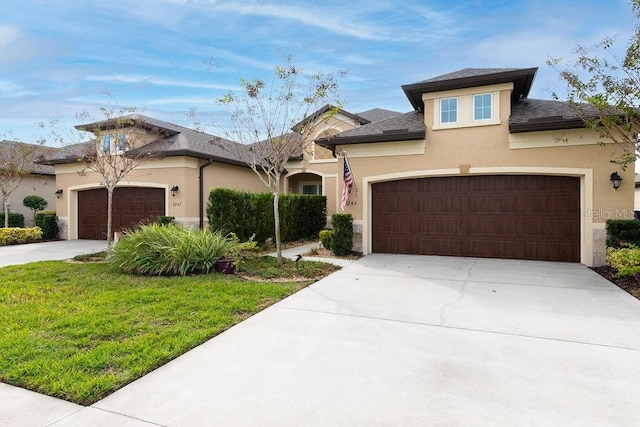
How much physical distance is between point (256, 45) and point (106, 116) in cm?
558

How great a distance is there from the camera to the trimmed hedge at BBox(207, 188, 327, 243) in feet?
35.9

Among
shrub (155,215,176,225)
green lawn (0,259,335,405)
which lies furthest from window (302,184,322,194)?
green lawn (0,259,335,405)

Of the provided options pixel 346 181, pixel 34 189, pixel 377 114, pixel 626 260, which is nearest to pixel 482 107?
pixel 346 181

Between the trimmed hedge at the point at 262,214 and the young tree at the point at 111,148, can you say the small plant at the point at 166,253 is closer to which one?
the trimmed hedge at the point at 262,214

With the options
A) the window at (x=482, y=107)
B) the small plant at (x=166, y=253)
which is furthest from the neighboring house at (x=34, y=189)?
the window at (x=482, y=107)

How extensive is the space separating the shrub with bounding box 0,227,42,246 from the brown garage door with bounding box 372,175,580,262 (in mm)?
14959

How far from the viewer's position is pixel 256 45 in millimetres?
11102

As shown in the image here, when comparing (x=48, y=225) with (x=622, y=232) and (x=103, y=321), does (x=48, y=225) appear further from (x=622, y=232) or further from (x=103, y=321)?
(x=622, y=232)

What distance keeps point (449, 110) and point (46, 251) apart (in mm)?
14418

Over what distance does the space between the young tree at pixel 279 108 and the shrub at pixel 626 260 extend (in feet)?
23.3

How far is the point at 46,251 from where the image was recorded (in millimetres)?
12758

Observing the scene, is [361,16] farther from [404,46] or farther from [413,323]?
[413,323]

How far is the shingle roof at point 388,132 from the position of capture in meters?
10.7

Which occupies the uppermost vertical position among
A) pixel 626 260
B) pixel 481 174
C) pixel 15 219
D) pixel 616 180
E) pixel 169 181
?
pixel 169 181
